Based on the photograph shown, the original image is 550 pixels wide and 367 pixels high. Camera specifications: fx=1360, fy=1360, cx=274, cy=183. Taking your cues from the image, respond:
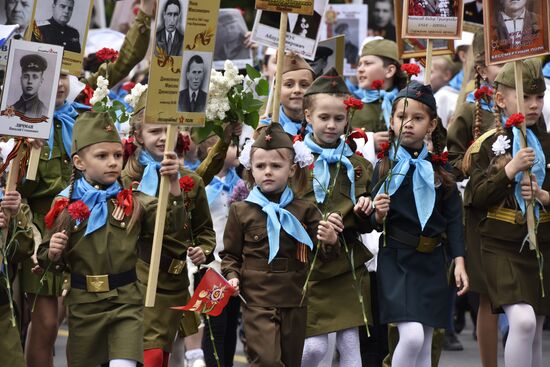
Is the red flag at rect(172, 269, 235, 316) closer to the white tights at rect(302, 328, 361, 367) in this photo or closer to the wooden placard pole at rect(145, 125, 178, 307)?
the wooden placard pole at rect(145, 125, 178, 307)

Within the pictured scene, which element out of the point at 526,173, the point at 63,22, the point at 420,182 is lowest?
the point at 420,182

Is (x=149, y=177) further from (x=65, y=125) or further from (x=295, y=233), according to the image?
(x=295, y=233)

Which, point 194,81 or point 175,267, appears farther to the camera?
point 175,267

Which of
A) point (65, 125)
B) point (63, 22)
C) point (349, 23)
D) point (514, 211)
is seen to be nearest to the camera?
point (514, 211)

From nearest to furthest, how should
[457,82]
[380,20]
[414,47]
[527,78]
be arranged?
1. [527,78]
2. [414,47]
3. [457,82]
4. [380,20]

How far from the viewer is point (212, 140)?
1104cm

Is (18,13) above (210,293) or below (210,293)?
above

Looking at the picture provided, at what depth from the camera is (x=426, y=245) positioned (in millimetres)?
8641

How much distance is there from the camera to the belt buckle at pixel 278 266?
8172mm

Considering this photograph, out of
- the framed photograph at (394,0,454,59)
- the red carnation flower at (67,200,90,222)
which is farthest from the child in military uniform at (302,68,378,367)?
the red carnation flower at (67,200,90,222)

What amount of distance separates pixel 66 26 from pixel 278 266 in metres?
2.31

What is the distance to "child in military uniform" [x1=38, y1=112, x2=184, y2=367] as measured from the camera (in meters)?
8.01

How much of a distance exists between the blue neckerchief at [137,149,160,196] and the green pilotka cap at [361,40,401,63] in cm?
288

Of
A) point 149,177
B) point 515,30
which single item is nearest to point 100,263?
point 149,177
